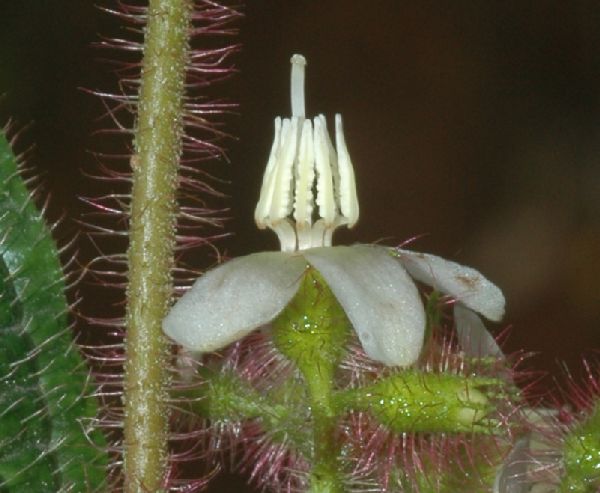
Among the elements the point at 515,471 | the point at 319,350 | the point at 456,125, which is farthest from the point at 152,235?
the point at 456,125

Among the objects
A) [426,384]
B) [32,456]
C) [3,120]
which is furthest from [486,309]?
[3,120]

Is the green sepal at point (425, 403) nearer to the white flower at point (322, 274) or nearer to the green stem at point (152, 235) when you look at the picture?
the white flower at point (322, 274)

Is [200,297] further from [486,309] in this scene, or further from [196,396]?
[486,309]

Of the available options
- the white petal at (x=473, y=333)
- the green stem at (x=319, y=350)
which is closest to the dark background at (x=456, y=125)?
the white petal at (x=473, y=333)

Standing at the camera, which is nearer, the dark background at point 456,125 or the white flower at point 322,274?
the white flower at point 322,274

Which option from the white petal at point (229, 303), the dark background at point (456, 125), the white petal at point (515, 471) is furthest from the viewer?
the dark background at point (456, 125)

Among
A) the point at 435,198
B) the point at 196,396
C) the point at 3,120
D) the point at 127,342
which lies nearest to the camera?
the point at 127,342

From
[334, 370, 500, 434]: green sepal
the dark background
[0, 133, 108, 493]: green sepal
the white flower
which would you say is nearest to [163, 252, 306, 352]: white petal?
the white flower

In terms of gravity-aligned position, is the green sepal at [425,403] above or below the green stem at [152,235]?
below
